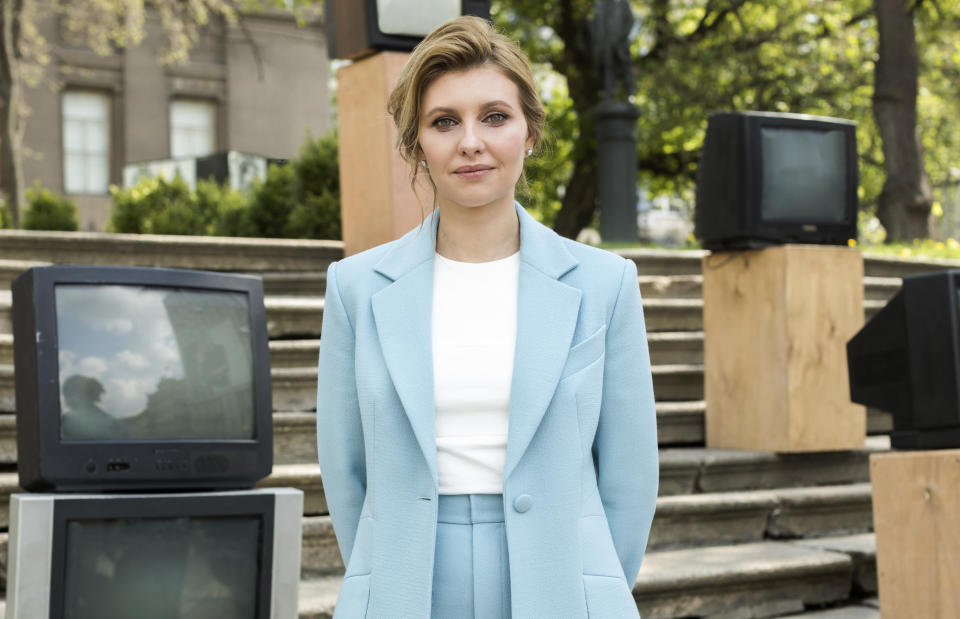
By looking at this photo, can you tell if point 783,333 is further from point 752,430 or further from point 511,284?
point 511,284

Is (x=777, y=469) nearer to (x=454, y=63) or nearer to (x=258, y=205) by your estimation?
(x=454, y=63)

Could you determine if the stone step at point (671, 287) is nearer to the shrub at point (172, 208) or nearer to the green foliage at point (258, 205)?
the green foliage at point (258, 205)

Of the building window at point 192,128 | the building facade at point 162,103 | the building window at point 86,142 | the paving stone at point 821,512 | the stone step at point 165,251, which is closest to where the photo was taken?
the paving stone at point 821,512

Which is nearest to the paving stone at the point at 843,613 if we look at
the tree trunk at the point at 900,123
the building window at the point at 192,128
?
the tree trunk at the point at 900,123

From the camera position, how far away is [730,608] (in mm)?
4570

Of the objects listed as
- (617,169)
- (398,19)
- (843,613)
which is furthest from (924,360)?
(617,169)

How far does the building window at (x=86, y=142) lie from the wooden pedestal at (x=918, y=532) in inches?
716

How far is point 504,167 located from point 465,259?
6.8 inches

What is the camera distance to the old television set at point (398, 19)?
213 inches

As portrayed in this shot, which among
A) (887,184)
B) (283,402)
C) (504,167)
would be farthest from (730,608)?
(887,184)

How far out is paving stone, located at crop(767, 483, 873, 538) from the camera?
5262mm

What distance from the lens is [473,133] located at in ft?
5.93

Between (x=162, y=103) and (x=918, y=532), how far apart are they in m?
18.6

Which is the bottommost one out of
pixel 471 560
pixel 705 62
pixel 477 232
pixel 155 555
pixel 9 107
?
pixel 155 555
